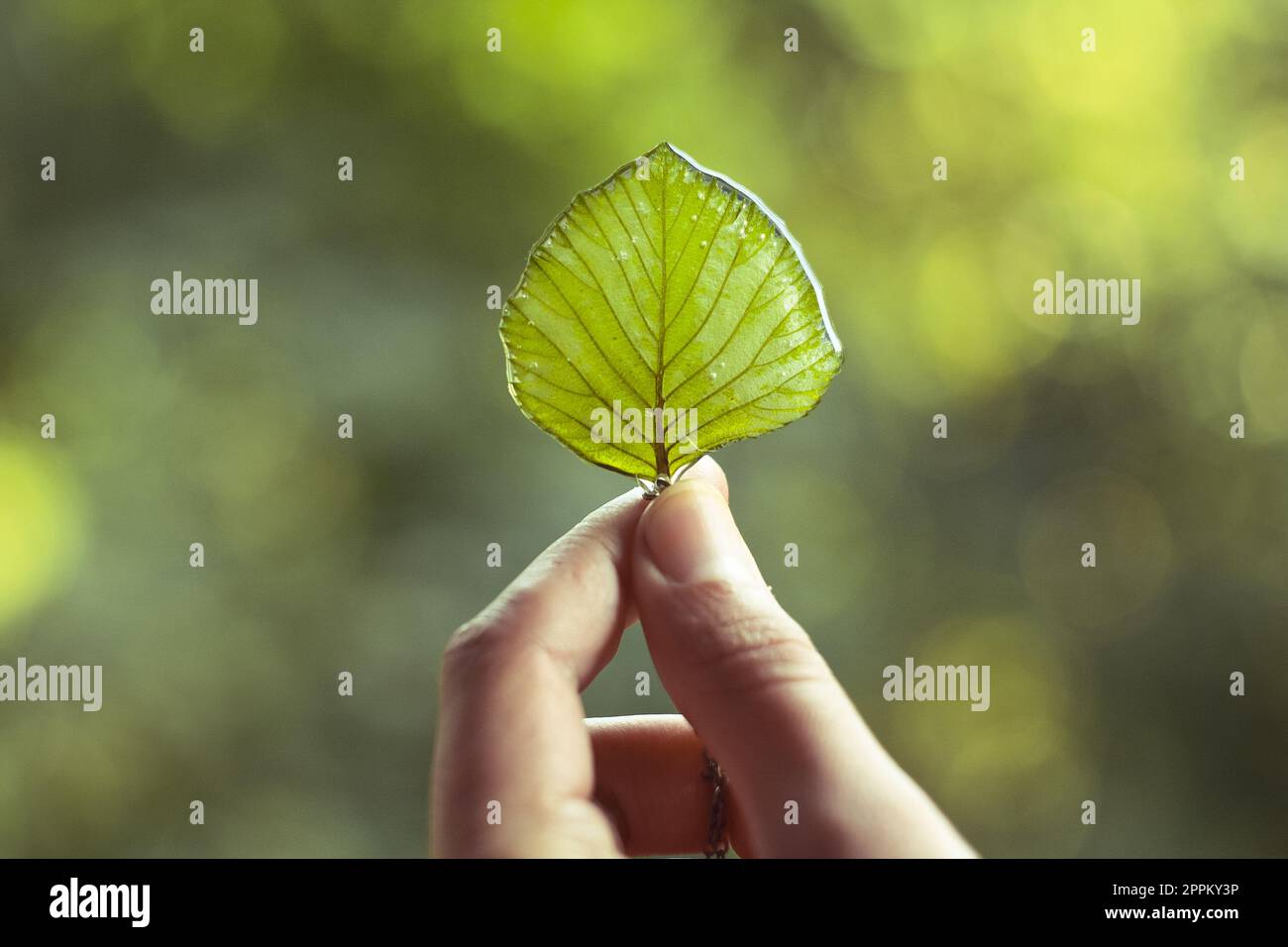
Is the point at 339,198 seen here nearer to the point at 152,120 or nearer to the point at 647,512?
the point at 152,120

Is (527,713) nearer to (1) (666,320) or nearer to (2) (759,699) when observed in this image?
(2) (759,699)

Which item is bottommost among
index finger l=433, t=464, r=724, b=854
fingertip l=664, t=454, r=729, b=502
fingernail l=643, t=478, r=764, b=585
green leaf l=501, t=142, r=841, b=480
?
index finger l=433, t=464, r=724, b=854

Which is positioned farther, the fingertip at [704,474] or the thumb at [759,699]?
the fingertip at [704,474]

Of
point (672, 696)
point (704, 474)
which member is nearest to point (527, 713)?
point (672, 696)

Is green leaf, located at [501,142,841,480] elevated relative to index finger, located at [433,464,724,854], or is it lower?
elevated

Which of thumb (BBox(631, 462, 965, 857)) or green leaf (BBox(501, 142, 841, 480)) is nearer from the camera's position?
thumb (BBox(631, 462, 965, 857))

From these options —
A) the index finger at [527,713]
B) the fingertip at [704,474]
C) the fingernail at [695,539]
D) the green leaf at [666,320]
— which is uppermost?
the green leaf at [666,320]
